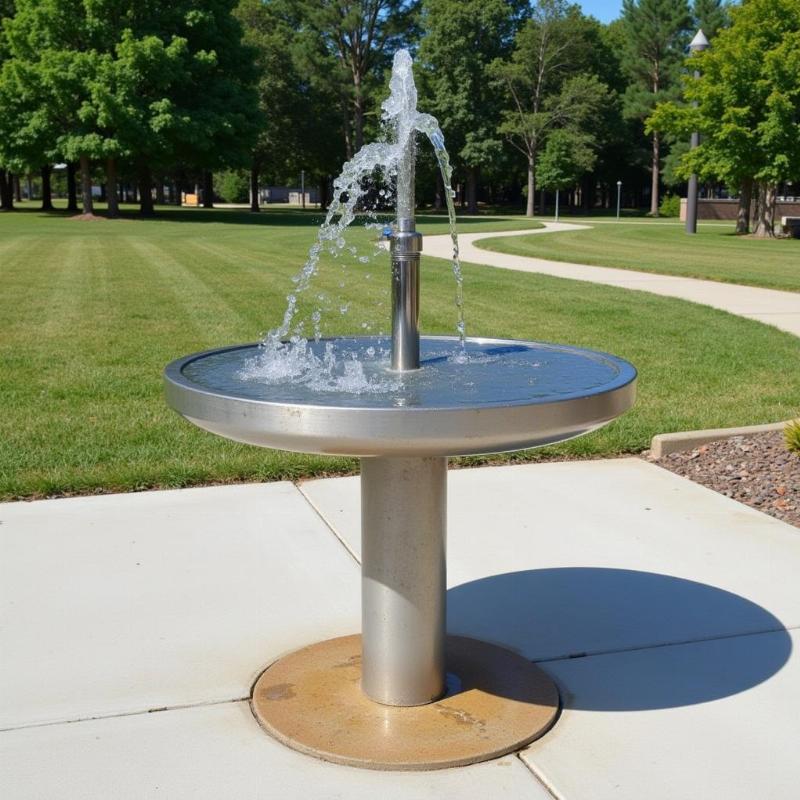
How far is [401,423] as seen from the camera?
236 centimetres

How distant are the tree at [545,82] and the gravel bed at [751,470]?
5454 centimetres

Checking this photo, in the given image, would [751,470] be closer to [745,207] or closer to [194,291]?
[194,291]

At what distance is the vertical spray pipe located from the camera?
10.1ft

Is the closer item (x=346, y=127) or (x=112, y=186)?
(x=112, y=186)

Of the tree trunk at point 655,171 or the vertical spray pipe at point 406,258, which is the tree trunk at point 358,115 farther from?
the vertical spray pipe at point 406,258

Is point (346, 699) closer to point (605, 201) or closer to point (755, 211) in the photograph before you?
point (755, 211)

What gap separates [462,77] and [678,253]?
39.9 m

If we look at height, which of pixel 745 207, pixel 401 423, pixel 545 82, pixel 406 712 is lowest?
pixel 406 712

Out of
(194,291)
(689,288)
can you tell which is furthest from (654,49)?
(194,291)

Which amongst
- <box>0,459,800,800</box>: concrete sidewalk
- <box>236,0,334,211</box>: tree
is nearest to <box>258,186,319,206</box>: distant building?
<box>236,0,334,211</box>: tree

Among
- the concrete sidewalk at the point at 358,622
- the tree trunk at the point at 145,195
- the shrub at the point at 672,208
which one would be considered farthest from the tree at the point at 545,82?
the concrete sidewalk at the point at 358,622

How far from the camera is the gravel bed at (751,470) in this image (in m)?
5.09

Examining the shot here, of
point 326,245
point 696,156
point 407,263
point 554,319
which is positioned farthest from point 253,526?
point 696,156

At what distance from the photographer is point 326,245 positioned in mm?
24156
